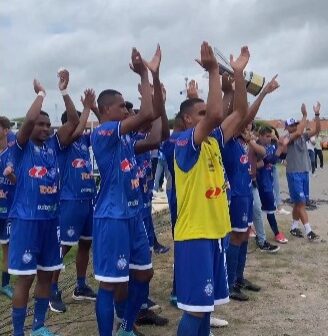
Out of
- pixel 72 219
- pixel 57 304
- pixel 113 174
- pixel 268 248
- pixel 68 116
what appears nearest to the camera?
pixel 113 174

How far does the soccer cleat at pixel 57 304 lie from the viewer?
589 centimetres

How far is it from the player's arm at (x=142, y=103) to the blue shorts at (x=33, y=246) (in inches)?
48.2

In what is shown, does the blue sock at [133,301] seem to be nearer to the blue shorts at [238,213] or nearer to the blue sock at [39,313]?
the blue sock at [39,313]

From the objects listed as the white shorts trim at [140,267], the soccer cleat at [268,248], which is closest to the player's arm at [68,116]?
the white shorts trim at [140,267]

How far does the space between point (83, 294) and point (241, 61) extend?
3.52m

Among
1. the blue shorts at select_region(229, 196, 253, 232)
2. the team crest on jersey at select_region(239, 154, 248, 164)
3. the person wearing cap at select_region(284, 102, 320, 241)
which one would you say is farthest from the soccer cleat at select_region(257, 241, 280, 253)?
the team crest on jersey at select_region(239, 154, 248, 164)

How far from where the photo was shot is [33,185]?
15.7 ft

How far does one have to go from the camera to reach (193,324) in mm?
3852

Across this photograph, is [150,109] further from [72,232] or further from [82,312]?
[82,312]

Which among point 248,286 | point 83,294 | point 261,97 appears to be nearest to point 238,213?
point 248,286

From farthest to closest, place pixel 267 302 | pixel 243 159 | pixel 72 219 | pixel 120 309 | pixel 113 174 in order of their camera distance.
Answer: pixel 243 159
pixel 267 302
pixel 72 219
pixel 120 309
pixel 113 174

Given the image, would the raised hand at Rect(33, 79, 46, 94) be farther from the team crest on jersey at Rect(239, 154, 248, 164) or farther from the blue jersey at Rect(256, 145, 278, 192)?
the blue jersey at Rect(256, 145, 278, 192)

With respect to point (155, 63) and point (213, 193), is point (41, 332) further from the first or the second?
point (155, 63)

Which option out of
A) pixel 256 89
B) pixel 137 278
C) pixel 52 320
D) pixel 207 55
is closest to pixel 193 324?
pixel 137 278
